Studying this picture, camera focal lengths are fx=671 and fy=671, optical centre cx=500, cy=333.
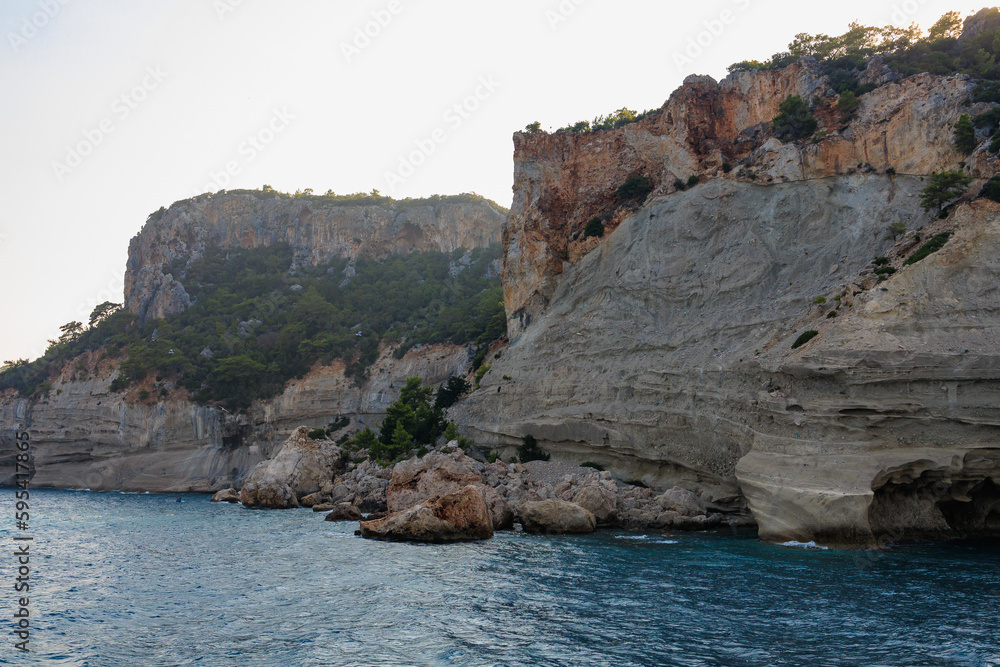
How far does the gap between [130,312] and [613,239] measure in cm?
6324

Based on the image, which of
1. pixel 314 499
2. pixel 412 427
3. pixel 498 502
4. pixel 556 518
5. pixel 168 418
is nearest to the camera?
pixel 556 518

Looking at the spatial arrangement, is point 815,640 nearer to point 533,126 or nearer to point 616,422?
point 616,422

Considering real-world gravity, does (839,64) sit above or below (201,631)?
above

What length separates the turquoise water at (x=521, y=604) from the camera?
12.7 metres

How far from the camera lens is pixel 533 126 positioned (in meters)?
49.2

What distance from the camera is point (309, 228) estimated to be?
93.2 metres

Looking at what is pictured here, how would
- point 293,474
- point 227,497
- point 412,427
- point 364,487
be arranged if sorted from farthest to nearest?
1. point 227,497
2. point 412,427
3. point 293,474
4. point 364,487

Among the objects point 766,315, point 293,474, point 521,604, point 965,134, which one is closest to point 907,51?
point 965,134

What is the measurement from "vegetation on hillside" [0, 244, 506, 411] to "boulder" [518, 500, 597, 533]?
29.6m

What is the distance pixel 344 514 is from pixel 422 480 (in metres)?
5.81

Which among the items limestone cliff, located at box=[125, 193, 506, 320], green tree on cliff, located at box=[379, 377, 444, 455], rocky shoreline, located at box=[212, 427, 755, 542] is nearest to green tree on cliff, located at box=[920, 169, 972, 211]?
rocky shoreline, located at box=[212, 427, 755, 542]

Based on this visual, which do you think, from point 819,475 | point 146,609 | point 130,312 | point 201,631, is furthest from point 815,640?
point 130,312

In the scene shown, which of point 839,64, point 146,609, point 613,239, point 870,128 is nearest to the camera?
point 146,609

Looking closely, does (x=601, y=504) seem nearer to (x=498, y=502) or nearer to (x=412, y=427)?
(x=498, y=502)
